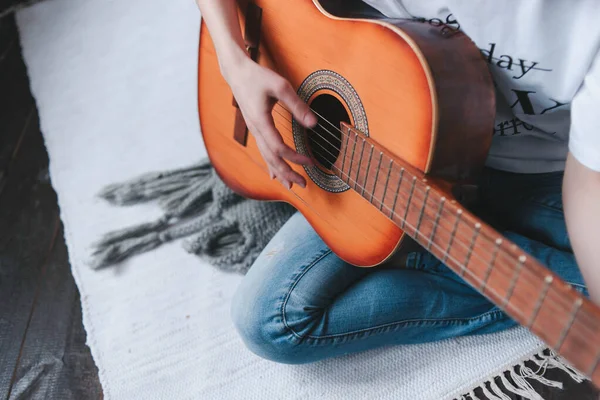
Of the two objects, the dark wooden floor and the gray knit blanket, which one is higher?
the gray knit blanket

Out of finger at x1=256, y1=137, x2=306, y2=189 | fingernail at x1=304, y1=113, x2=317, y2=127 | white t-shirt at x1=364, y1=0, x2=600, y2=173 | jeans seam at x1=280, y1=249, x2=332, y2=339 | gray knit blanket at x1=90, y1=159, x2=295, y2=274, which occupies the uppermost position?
white t-shirt at x1=364, y1=0, x2=600, y2=173

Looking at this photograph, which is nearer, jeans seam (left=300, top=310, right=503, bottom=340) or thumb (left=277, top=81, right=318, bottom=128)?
thumb (left=277, top=81, right=318, bottom=128)

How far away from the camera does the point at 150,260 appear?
108 cm

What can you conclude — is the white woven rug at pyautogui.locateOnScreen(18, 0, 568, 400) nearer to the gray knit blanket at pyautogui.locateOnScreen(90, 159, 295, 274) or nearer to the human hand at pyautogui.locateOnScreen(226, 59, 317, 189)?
the gray knit blanket at pyautogui.locateOnScreen(90, 159, 295, 274)

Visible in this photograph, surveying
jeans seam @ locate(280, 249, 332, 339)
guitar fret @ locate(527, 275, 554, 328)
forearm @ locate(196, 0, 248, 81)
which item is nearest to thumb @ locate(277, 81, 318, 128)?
forearm @ locate(196, 0, 248, 81)

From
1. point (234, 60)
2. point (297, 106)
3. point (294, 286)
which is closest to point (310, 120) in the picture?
point (297, 106)

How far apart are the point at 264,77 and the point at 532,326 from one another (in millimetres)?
435

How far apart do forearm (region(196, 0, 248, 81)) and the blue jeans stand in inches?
11.1

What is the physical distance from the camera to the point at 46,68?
4.94 ft

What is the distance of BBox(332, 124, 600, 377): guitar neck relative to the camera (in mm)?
467

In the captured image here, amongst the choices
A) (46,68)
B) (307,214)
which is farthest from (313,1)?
(46,68)

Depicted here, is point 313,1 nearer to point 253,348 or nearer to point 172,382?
point 253,348

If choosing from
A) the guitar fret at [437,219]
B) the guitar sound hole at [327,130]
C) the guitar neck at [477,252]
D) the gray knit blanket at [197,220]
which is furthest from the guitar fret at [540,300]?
the gray knit blanket at [197,220]

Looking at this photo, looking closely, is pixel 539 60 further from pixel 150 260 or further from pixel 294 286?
pixel 150 260
